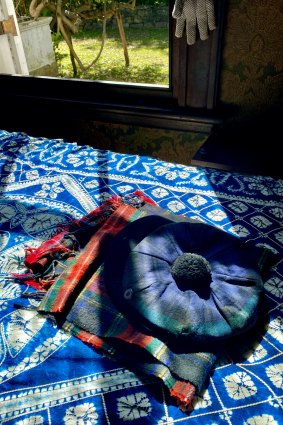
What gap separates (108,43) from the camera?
3.37 meters

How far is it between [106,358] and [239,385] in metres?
0.35

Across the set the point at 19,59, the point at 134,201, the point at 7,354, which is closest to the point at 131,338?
the point at 7,354

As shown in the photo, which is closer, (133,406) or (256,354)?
(133,406)

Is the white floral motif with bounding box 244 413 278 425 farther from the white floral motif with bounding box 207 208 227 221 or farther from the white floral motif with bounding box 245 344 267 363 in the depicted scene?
the white floral motif with bounding box 207 208 227 221

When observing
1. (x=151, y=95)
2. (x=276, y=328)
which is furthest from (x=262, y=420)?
(x=151, y=95)

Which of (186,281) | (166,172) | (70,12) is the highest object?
(70,12)

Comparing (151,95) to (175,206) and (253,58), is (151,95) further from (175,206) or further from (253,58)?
(175,206)

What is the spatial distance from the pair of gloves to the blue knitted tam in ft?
4.48

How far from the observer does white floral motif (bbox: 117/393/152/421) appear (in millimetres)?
849

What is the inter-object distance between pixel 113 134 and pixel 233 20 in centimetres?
117

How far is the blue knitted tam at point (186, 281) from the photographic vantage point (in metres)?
0.97

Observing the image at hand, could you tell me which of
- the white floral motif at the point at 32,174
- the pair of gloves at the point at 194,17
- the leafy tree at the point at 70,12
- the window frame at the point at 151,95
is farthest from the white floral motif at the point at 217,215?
the leafy tree at the point at 70,12

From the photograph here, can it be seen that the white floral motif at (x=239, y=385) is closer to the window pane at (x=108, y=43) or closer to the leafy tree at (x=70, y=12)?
the window pane at (x=108, y=43)

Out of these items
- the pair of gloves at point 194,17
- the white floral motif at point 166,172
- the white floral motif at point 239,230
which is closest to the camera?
the white floral motif at point 239,230
